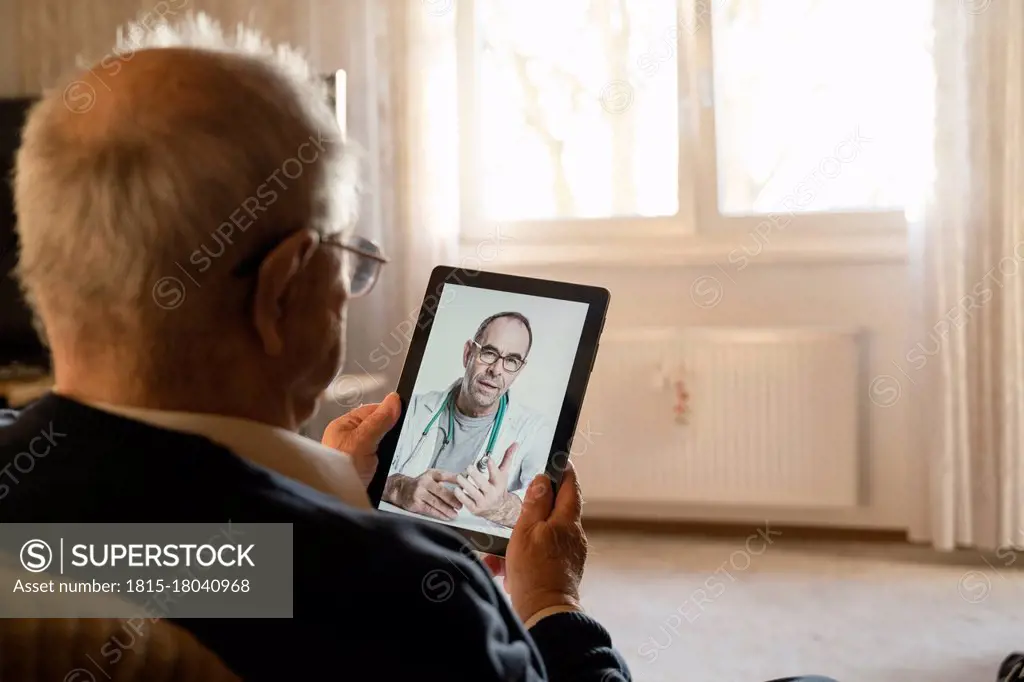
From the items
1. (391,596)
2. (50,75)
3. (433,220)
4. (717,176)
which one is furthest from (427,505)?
(50,75)

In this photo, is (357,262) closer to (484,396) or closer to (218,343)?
(218,343)

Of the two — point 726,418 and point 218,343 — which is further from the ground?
point 218,343

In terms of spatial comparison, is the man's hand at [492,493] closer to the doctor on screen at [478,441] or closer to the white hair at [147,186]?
the doctor on screen at [478,441]

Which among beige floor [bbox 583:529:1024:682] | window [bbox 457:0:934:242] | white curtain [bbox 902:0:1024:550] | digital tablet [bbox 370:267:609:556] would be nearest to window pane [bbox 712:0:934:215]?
window [bbox 457:0:934:242]

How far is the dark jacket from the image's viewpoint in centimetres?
49

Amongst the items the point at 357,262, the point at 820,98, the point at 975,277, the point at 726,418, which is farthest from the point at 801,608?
the point at 357,262

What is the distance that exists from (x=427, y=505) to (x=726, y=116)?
2105 mm

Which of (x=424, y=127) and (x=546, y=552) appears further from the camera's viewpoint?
(x=424, y=127)

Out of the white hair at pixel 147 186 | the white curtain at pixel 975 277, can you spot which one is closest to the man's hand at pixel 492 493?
the white hair at pixel 147 186

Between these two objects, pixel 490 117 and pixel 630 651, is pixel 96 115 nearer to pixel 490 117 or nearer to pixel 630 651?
pixel 630 651

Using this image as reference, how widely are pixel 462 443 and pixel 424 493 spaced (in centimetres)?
7

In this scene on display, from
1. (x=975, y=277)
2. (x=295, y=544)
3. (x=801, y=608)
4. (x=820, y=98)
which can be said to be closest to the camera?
(x=295, y=544)

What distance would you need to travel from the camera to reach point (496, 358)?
1.09 meters

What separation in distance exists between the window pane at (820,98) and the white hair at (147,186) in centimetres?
240
